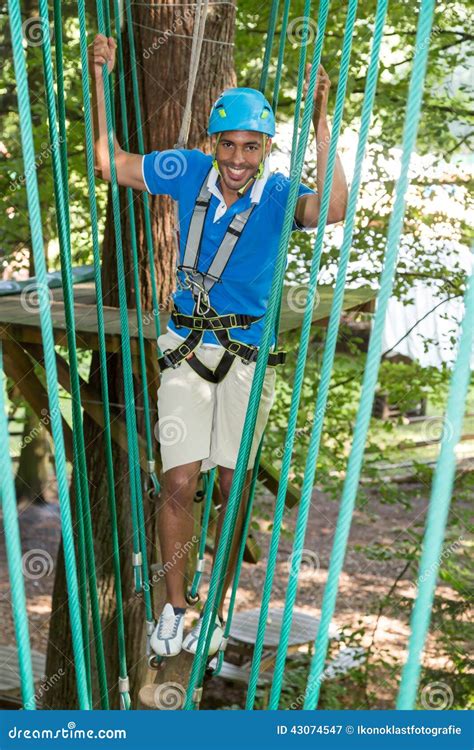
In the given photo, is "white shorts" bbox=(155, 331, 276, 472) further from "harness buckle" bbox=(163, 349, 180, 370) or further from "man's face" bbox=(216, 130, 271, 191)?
"man's face" bbox=(216, 130, 271, 191)

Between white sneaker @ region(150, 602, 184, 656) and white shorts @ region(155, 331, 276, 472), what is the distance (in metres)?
0.37

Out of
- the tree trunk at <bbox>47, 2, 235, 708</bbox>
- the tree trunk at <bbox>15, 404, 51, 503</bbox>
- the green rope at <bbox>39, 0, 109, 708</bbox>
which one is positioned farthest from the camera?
the tree trunk at <bbox>15, 404, 51, 503</bbox>

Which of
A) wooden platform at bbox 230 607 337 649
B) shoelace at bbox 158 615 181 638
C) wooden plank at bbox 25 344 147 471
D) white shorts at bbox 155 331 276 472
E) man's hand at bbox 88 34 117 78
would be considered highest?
man's hand at bbox 88 34 117 78

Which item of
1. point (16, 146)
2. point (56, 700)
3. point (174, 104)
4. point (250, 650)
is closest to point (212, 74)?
point (174, 104)

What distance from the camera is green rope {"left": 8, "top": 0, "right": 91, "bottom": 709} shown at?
58.4 inches

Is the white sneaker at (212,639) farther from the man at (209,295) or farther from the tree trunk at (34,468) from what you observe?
the tree trunk at (34,468)

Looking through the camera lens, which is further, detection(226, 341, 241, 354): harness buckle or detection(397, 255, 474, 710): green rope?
detection(226, 341, 241, 354): harness buckle

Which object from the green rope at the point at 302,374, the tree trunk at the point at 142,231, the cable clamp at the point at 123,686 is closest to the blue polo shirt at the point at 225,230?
the green rope at the point at 302,374

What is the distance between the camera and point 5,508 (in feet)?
4.78

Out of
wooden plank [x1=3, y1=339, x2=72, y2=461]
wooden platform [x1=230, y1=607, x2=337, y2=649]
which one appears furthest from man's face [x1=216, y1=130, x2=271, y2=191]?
wooden platform [x1=230, y1=607, x2=337, y2=649]

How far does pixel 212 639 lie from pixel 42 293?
1347 mm

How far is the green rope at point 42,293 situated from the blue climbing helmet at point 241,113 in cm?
85

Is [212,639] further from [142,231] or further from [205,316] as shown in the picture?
[142,231]

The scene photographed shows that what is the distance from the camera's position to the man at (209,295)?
2396mm
